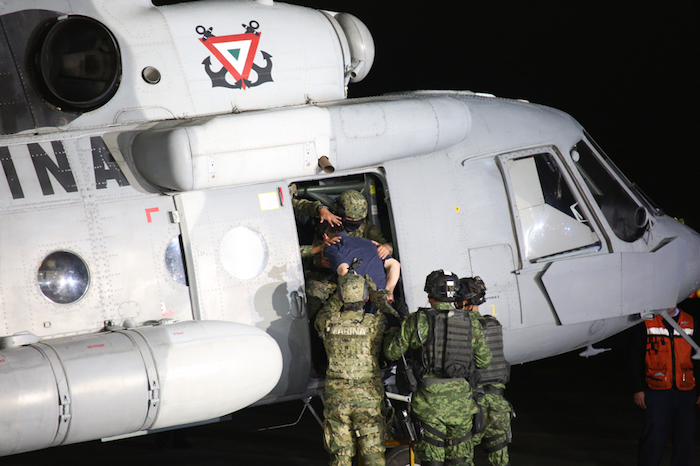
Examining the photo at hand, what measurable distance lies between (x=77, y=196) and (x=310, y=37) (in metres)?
2.45

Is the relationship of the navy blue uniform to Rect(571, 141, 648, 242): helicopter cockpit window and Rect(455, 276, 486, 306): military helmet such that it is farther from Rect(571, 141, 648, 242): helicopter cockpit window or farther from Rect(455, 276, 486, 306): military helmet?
Rect(571, 141, 648, 242): helicopter cockpit window

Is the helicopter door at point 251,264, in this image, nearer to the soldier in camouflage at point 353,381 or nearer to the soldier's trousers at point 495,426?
the soldier in camouflage at point 353,381

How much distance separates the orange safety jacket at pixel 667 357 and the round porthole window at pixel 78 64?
5406 mm

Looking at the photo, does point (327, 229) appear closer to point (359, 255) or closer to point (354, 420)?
point (359, 255)

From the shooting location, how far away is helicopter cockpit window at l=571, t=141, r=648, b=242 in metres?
6.55

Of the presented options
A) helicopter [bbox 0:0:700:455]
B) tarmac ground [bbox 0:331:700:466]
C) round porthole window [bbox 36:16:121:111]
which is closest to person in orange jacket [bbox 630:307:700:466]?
helicopter [bbox 0:0:700:455]

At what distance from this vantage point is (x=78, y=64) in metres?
4.95

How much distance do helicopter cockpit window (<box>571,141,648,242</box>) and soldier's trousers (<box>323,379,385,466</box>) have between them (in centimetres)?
315

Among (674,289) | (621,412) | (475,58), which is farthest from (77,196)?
(475,58)

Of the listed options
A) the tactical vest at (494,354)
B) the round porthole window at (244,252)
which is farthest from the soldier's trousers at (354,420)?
the round porthole window at (244,252)

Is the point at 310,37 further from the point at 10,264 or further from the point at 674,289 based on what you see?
the point at 674,289

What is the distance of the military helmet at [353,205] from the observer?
5.63 m

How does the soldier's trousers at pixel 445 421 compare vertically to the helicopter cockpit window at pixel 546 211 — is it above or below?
below

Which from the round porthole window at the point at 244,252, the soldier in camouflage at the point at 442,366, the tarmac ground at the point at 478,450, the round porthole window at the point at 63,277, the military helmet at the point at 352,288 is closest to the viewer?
the round porthole window at the point at 63,277
